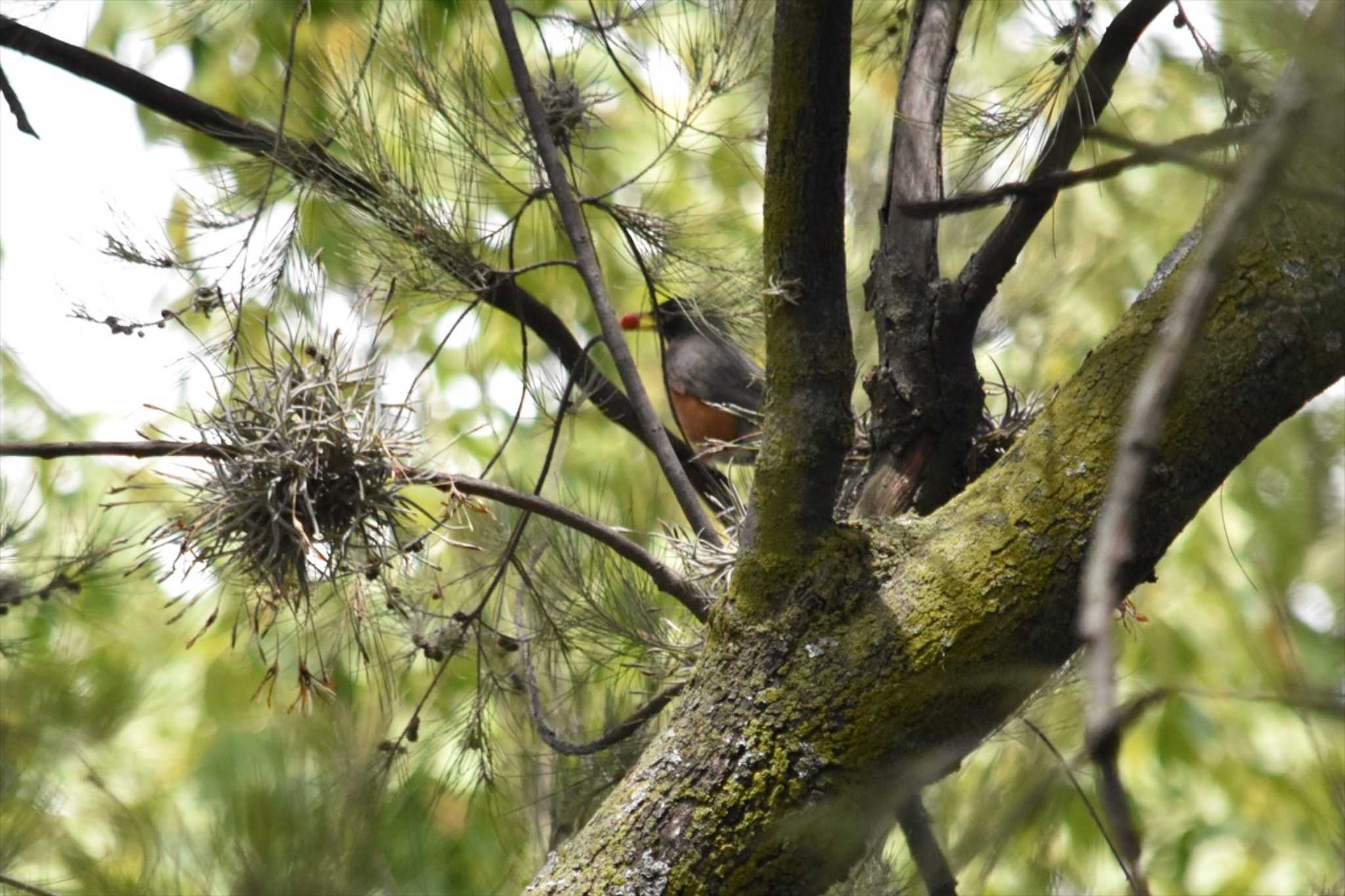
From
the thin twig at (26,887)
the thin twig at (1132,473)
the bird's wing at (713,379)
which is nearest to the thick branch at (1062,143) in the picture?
the thin twig at (1132,473)

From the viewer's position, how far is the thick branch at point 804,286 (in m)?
1.20

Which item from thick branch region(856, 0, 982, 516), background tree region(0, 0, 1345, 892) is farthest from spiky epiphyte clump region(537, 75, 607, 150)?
thick branch region(856, 0, 982, 516)

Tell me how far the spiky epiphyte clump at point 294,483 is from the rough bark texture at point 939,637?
522 millimetres

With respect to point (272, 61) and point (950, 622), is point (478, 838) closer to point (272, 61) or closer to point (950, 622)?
point (950, 622)

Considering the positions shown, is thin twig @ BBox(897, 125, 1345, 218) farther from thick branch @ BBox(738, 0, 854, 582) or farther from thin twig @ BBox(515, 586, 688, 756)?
thin twig @ BBox(515, 586, 688, 756)

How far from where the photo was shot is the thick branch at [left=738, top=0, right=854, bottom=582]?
1.20 metres

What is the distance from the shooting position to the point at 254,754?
1844mm

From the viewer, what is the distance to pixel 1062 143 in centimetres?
153

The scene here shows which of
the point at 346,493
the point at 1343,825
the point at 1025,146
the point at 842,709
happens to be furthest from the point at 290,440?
the point at 1343,825

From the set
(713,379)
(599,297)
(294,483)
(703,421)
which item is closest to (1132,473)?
(294,483)

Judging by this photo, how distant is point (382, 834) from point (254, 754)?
0.24 meters

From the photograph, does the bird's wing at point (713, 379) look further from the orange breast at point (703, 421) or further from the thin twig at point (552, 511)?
the thin twig at point (552, 511)

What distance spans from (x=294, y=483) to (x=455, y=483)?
20 centimetres

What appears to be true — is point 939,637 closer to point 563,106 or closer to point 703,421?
point 563,106
